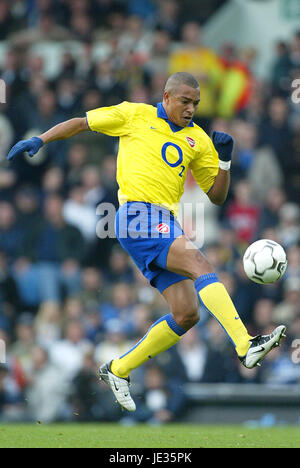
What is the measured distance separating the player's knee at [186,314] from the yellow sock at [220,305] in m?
0.43

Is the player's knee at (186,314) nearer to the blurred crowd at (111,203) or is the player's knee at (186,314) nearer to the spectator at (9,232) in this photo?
the blurred crowd at (111,203)

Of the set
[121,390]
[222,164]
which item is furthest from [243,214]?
[121,390]

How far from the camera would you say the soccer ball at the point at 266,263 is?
7512 millimetres

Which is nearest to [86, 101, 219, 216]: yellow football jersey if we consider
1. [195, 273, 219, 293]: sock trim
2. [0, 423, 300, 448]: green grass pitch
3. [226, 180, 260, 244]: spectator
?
[195, 273, 219, 293]: sock trim

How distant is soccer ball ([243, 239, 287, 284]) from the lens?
7512 mm

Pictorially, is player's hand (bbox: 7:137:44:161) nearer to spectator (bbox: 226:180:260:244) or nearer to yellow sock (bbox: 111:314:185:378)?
yellow sock (bbox: 111:314:185:378)

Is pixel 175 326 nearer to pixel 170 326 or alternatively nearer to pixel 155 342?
pixel 170 326

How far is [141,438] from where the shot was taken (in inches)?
315

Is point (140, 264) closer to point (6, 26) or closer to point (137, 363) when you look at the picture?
point (137, 363)

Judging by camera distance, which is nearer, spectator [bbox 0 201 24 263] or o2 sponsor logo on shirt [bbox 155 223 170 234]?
o2 sponsor logo on shirt [bbox 155 223 170 234]

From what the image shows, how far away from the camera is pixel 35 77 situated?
14391 mm

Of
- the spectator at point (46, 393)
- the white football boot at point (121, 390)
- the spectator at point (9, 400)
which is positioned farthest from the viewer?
the spectator at point (9, 400)

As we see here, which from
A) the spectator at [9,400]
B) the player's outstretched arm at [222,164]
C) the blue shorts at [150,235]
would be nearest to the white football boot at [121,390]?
the blue shorts at [150,235]

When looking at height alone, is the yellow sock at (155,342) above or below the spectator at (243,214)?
below
